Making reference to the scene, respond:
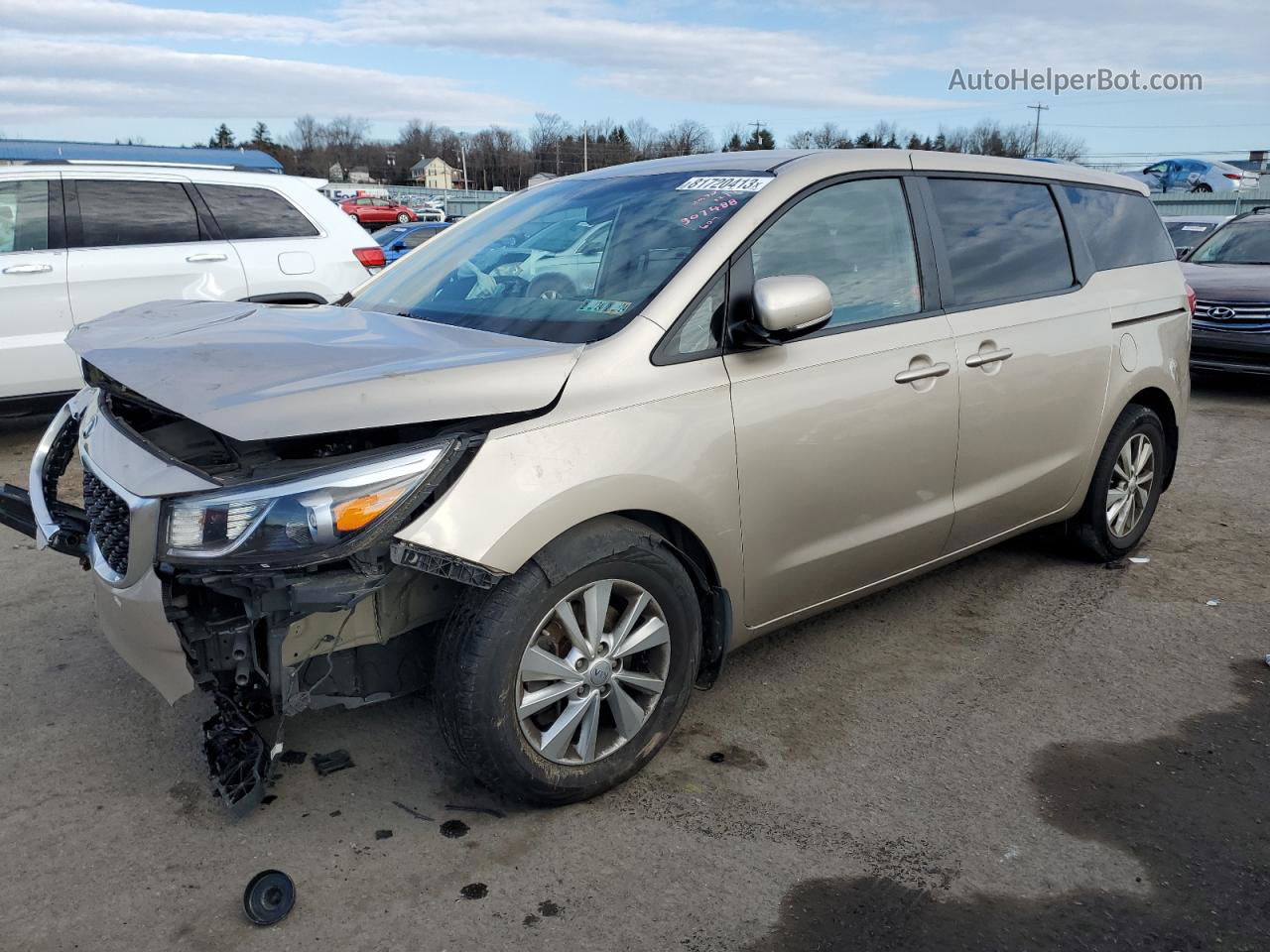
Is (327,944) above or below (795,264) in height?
below

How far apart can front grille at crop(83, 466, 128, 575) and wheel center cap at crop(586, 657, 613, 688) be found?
1.21 m

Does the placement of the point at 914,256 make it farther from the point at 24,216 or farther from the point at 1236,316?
the point at 1236,316

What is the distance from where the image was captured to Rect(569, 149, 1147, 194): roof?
3.52 meters

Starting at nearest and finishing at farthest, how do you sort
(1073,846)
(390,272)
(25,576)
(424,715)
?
(1073,846) < (424,715) < (390,272) < (25,576)

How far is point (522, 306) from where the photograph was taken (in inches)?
130

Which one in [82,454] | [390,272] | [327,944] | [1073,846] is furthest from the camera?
[390,272]

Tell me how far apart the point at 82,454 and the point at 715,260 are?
1916 mm

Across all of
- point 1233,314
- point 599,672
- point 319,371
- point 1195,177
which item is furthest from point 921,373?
point 1195,177

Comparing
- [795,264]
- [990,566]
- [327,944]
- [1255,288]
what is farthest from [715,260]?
[1255,288]

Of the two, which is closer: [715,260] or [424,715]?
A: [715,260]

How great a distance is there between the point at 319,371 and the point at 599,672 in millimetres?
1092

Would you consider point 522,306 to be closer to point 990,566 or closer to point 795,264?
point 795,264

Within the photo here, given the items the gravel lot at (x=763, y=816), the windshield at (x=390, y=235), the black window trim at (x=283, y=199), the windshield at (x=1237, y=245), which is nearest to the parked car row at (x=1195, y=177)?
the windshield at (x=390, y=235)

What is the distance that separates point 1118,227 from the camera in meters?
4.80
